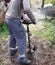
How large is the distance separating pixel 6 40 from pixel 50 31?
4.06 feet

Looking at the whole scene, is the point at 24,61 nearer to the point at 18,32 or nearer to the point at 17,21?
the point at 18,32

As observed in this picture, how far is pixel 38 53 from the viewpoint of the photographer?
5676 mm

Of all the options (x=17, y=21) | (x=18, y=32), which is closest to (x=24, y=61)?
(x=18, y=32)

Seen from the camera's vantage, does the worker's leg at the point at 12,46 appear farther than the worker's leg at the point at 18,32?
Yes

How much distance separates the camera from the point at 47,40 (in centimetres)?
631

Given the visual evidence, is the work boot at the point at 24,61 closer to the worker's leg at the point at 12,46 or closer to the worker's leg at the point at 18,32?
the worker's leg at the point at 18,32

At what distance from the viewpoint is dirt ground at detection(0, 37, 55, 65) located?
5.38 m

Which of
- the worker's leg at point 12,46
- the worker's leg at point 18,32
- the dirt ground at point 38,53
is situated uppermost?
the worker's leg at point 18,32

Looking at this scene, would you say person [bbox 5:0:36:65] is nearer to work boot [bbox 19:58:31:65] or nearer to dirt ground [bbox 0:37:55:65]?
work boot [bbox 19:58:31:65]

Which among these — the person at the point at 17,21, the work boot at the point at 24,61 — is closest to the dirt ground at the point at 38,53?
the work boot at the point at 24,61

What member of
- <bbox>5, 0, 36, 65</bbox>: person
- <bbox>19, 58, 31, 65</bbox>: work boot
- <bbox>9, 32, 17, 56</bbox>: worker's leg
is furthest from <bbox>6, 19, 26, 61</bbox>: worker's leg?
<bbox>9, 32, 17, 56</bbox>: worker's leg

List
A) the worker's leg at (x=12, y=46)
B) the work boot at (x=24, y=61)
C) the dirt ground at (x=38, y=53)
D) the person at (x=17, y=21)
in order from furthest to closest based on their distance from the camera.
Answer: the worker's leg at (x=12, y=46) < the dirt ground at (x=38, y=53) < the work boot at (x=24, y=61) < the person at (x=17, y=21)

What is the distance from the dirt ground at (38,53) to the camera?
538 centimetres

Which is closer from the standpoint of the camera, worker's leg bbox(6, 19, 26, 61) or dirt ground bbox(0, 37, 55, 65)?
worker's leg bbox(6, 19, 26, 61)
